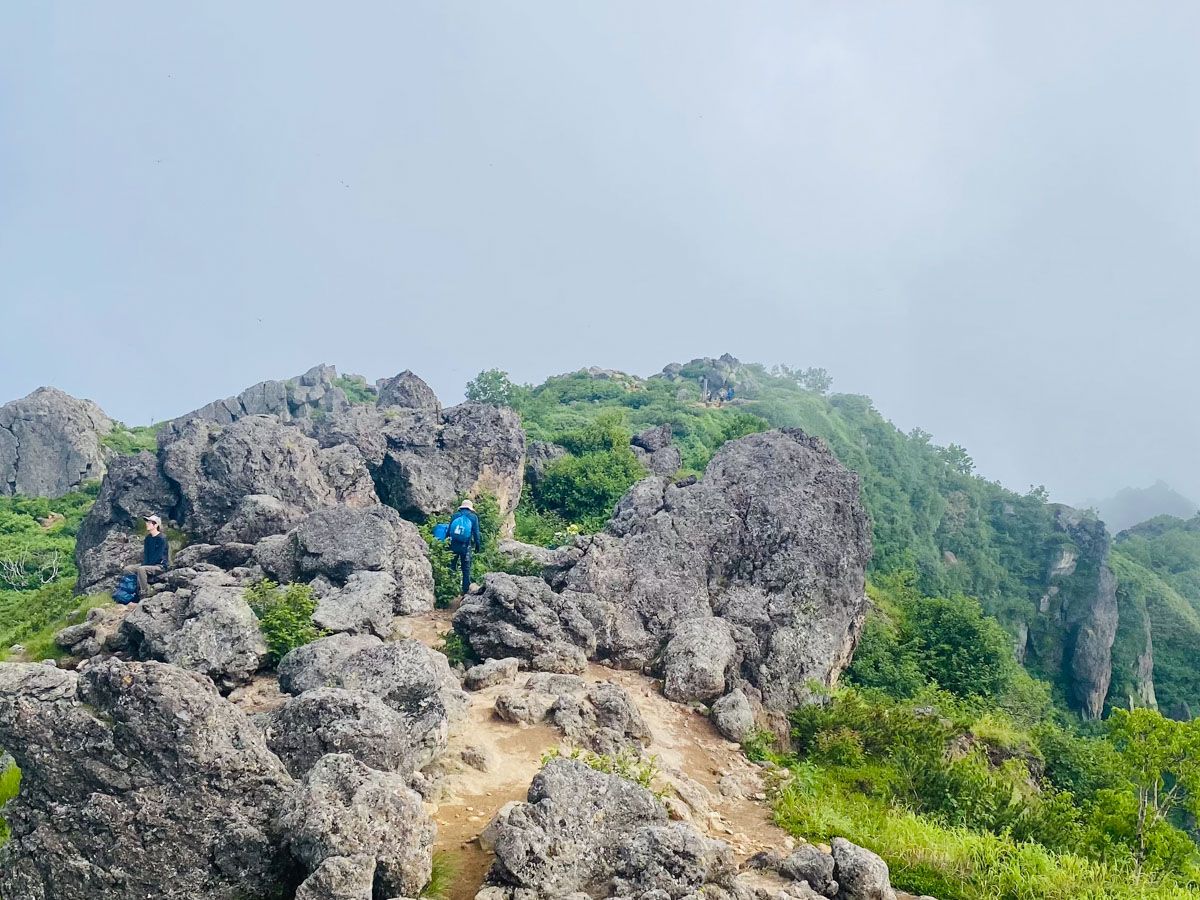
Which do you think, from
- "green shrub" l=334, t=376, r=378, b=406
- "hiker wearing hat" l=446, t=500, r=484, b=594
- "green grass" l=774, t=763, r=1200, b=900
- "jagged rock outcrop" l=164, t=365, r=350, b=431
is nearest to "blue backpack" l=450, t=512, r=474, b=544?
"hiker wearing hat" l=446, t=500, r=484, b=594

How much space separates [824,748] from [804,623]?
3659 mm

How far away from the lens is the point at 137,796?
648 cm

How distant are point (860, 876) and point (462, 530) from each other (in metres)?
10.9

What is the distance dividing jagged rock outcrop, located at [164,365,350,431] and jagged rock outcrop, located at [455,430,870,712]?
48863mm

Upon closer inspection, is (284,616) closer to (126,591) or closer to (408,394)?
(126,591)

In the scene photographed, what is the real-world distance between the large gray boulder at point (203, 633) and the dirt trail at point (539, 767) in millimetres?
3764

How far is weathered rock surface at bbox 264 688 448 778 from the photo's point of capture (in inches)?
303

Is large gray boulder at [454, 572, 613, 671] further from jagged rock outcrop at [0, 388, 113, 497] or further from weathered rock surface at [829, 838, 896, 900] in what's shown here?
jagged rock outcrop at [0, 388, 113, 497]

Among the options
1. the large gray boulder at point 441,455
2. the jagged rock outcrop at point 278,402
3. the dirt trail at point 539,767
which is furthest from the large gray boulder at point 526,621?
the jagged rock outcrop at point 278,402

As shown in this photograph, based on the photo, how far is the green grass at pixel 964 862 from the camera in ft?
26.6

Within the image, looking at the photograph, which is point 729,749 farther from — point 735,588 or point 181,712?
point 181,712

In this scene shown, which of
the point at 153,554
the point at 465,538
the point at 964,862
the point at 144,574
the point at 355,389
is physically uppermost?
the point at 355,389

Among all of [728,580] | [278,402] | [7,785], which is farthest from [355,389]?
[7,785]

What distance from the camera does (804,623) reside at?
630 inches
